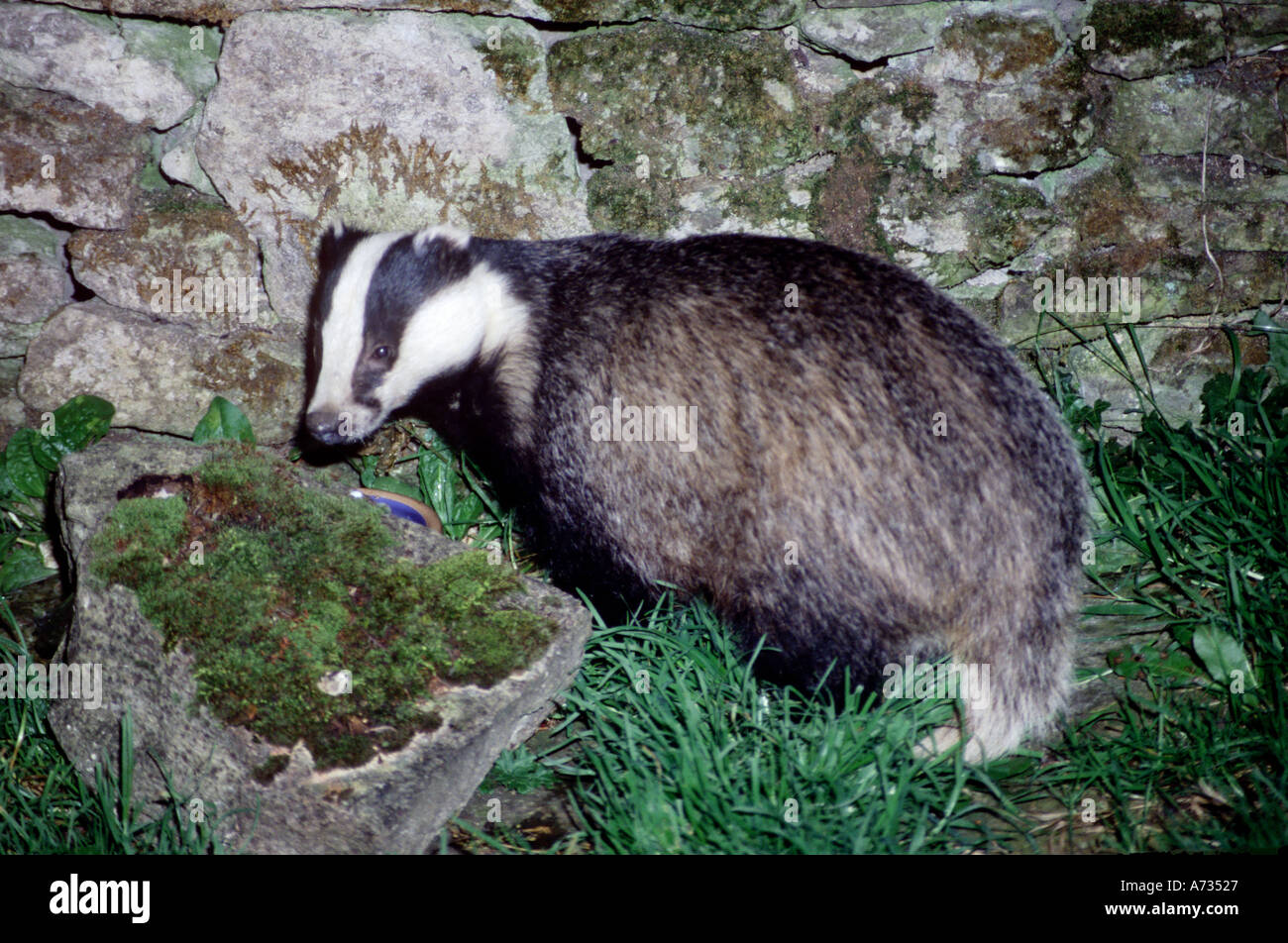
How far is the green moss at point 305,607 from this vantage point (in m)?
2.36

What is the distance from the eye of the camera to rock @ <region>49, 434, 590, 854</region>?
2256mm

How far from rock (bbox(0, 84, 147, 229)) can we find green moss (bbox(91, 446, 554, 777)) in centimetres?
128

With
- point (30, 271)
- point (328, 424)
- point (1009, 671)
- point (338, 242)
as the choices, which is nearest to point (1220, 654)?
point (1009, 671)

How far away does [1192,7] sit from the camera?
10.7 ft

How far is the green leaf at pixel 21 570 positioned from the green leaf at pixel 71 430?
334mm

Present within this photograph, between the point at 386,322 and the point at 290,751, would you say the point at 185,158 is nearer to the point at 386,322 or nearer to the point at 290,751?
the point at 386,322

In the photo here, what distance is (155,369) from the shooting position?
361cm

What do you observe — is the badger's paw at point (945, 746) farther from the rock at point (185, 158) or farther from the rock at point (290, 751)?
the rock at point (185, 158)

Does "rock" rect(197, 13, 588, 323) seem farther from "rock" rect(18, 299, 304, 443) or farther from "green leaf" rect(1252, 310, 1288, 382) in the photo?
"green leaf" rect(1252, 310, 1288, 382)

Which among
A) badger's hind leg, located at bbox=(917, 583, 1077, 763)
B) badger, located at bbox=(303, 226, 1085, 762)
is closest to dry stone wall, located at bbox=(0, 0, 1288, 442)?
badger, located at bbox=(303, 226, 1085, 762)

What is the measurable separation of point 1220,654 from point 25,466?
4239 mm

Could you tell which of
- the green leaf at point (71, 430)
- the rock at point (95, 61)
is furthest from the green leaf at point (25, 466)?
the rock at point (95, 61)
